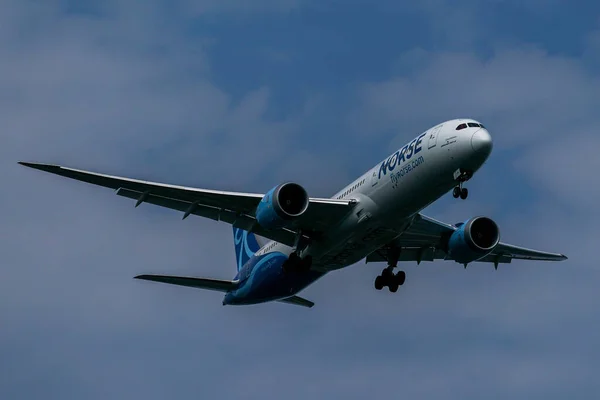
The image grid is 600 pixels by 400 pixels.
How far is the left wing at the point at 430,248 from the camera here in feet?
140

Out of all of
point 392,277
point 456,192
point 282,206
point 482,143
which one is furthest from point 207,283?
point 482,143

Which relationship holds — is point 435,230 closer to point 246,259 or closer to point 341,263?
point 341,263

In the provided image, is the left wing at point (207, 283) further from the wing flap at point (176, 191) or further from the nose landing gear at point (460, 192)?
the nose landing gear at point (460, 192)

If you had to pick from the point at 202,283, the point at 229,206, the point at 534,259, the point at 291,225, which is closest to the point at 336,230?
the point at 291,225

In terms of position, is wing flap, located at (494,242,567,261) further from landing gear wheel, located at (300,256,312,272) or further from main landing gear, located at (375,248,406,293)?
landing gear wheel, located at (300,256,312,272)

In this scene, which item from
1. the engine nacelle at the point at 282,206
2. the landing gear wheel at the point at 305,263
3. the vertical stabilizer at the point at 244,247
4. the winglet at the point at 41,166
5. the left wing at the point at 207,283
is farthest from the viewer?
the vertical stabilizer at the point at 244,247

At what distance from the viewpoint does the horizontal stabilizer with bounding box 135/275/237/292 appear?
43650 millimetres

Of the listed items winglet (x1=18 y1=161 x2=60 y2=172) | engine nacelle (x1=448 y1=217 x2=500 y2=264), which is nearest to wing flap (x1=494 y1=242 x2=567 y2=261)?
engine nacelle (x1=448 y1=217 x2=500 y2=264)

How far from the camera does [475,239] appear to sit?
139ft

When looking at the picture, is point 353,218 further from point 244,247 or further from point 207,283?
point 244,247

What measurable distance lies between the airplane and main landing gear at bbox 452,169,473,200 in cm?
3

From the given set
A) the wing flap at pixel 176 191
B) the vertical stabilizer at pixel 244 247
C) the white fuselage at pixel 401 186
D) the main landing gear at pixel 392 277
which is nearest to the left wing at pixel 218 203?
the wing flap at pixel 176 191

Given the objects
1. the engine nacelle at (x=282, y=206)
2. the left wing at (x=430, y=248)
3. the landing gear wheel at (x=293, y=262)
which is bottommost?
the landing gear wheel at (x=293, y=262)

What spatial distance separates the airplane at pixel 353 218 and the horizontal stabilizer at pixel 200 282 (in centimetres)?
4
